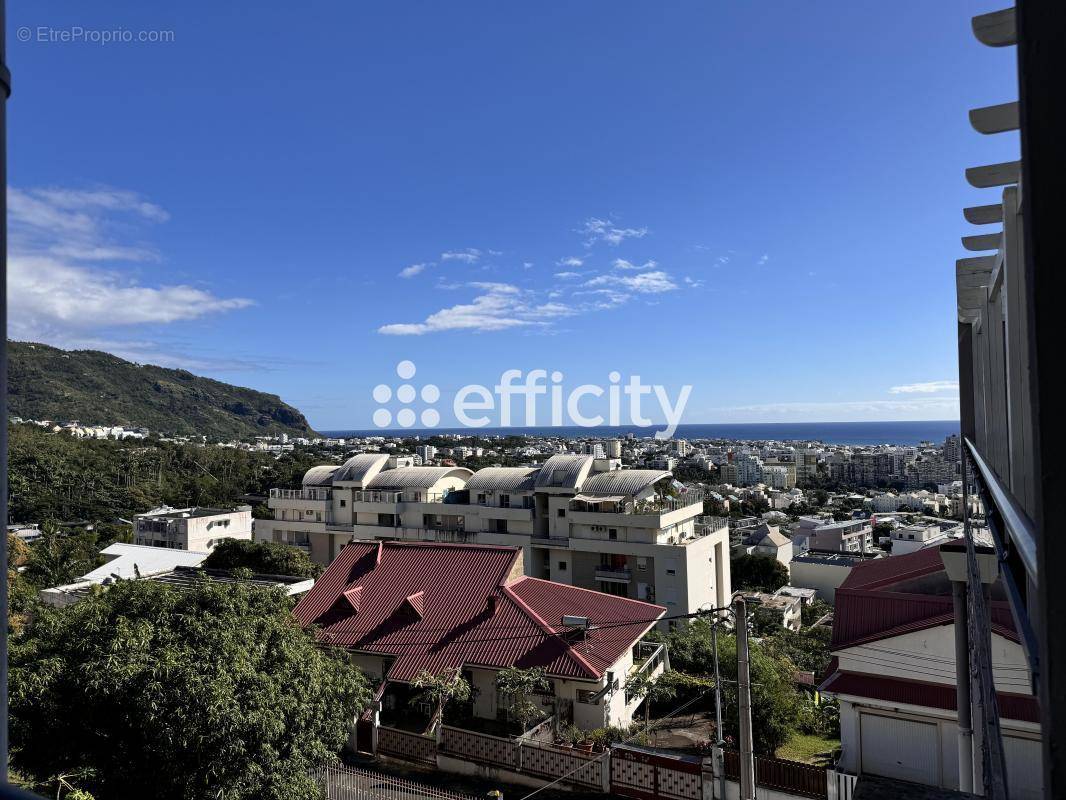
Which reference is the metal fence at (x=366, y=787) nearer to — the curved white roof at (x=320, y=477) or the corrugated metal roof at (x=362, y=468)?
the corrugated metal roof at (x=362, y=468)

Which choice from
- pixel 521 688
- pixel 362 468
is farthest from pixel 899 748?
pixel 362 468

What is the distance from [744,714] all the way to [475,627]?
860 cm

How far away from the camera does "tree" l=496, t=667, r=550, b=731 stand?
12.5 metres

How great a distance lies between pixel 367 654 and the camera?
1495 centimetres

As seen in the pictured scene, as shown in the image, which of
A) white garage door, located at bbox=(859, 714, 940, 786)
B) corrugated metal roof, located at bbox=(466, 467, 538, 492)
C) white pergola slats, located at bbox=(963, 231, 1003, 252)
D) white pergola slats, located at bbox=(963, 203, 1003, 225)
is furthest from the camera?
corrugated metal roof, located at bbox=(466, 467, 538, 492)

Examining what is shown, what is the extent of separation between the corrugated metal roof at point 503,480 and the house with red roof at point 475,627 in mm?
11963

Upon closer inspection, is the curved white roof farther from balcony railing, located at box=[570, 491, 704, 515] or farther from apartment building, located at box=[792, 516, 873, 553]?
apartment building, located at box=[792, 516, 873, 553]

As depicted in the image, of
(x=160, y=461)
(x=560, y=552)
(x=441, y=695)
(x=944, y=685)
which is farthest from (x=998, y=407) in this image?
(x=160, y=461)

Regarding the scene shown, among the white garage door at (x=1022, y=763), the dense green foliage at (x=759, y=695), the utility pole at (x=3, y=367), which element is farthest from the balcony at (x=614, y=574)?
the utility pole at (x=3, y=367)

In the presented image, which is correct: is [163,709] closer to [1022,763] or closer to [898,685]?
[1022,763]

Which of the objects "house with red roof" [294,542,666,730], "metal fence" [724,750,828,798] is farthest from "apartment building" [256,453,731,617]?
"metal fence" [724,750,828,798]

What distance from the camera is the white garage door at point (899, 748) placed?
424 inches

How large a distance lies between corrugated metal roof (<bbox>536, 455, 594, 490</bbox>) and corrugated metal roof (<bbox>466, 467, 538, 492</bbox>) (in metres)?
Answer: 0.59

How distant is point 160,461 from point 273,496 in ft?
130
